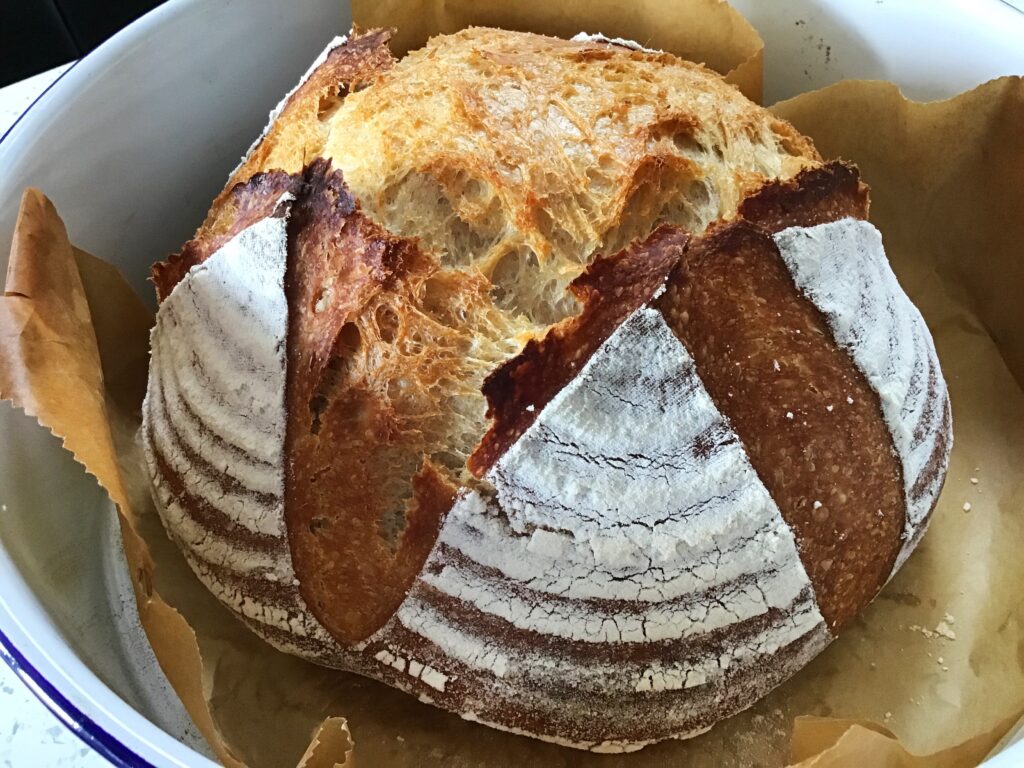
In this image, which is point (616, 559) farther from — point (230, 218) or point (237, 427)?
point (230, 218)

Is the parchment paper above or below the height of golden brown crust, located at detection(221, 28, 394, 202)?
below

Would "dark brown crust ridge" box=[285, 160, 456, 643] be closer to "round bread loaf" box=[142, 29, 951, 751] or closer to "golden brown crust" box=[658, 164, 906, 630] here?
"round bread loaf" box=[142, 29, 951, 751]

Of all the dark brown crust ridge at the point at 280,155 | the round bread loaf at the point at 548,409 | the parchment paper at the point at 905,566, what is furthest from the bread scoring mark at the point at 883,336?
the dark brown crust ridge at the point at 280,155

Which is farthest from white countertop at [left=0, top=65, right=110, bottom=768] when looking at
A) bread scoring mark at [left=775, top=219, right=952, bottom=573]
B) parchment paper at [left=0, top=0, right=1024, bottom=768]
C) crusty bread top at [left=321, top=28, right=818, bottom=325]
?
bread scoring mark at [left=775, top=219, right=952, bottom=573]

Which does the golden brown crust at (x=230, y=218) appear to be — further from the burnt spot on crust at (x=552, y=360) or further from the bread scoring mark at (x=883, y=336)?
the bread scoring mark at (x=883, y=336)

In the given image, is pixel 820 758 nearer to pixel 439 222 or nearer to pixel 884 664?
pixel 884 664

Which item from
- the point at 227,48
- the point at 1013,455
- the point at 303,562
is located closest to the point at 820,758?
the point at 303,562

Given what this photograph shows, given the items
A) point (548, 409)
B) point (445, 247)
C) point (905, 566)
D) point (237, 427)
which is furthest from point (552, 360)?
point (905, 566)
